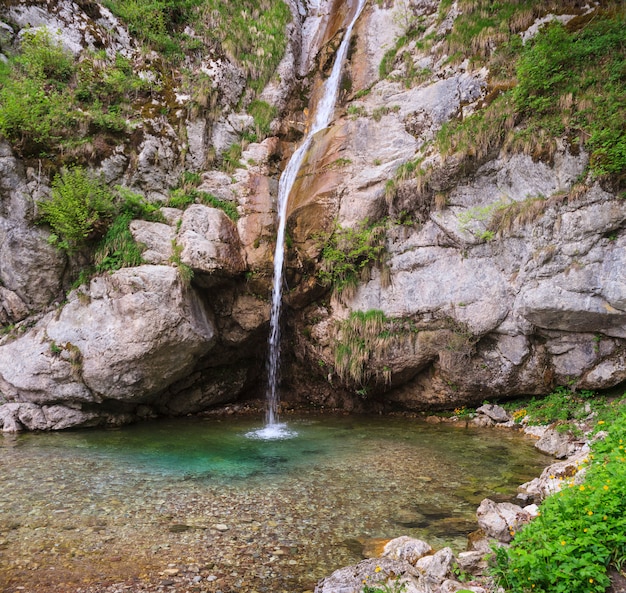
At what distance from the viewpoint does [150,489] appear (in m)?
6.12

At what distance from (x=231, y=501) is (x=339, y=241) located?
7.67 meters

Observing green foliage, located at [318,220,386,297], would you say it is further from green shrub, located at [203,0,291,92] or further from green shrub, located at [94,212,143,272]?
green shrub, located at [203,0,291,92]

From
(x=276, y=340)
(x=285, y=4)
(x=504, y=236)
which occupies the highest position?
(x=285, y=4)

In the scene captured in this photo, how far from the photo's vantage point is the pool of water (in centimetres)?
405

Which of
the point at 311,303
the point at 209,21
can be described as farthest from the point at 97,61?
the point at 311,303

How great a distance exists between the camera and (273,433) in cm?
1022

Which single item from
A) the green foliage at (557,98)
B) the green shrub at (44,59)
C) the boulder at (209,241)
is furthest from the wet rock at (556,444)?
the green shrub at (44,59)

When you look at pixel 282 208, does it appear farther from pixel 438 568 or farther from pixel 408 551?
pixel 438 568

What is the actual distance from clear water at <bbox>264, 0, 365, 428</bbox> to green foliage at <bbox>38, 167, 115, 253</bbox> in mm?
4828

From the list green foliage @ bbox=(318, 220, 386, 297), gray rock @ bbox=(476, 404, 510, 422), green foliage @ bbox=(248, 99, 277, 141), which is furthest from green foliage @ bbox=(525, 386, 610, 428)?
green foliage @ bbox=(248, 99, 277, 141)

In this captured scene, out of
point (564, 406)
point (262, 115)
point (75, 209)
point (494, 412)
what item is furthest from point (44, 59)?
point (564, 406)

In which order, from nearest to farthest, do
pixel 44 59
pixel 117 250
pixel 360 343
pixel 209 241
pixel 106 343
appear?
1. pixel 106 343
2. pixel 117 250
3. pixel 360 343
4. pixel 209 241
5. pixel 44 59

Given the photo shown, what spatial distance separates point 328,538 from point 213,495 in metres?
2.01

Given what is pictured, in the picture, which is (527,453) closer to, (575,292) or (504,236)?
(575,292)
